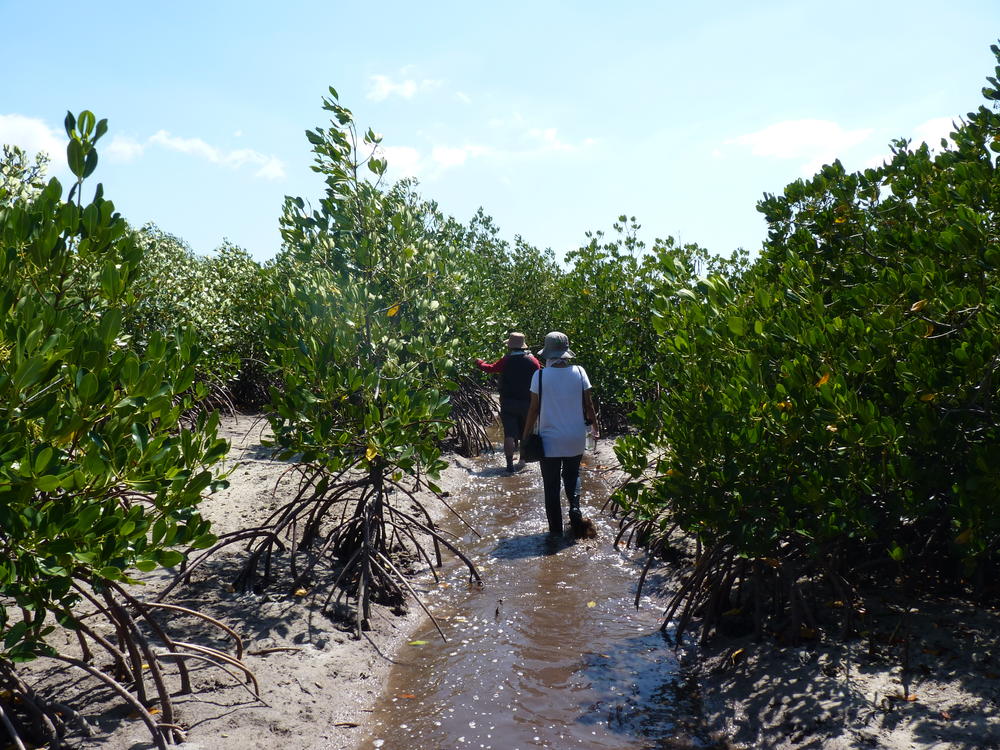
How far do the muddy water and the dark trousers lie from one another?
24 cm

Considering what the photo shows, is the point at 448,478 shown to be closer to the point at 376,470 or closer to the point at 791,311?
the point at 376,470

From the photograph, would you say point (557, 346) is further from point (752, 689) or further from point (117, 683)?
point (117, 683)

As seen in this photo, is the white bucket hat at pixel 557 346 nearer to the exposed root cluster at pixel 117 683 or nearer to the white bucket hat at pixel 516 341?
the white bucket hat at pixel 516 341

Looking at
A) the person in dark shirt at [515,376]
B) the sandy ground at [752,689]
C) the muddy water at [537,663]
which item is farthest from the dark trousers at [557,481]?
the person in dark shirt at [515,376]

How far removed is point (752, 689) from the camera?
12.4ft

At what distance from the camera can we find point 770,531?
12.7 ft

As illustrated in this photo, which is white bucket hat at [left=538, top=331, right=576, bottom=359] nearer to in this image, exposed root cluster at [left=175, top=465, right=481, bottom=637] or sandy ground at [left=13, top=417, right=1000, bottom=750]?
exposed root cluster at [left=175, top=465, right=481, bottom=637]

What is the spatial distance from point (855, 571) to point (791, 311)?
152 cm

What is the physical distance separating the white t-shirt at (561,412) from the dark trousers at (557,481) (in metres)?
0.11

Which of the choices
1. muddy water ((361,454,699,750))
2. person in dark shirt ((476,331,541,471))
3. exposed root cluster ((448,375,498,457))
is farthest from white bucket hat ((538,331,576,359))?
exposed root cluster ((448,375,498,457))

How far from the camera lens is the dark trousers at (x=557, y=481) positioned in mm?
6715

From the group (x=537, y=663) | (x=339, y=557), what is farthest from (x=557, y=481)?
(x=537, y=663)

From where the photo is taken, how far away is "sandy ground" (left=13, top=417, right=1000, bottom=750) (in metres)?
3.22

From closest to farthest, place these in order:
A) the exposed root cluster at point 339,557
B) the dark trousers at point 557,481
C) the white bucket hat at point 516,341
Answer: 1. the exposed root cluster at point 339,557
2. the dark trousers at point 557,481
3. the white bucket hat at point 516,341
